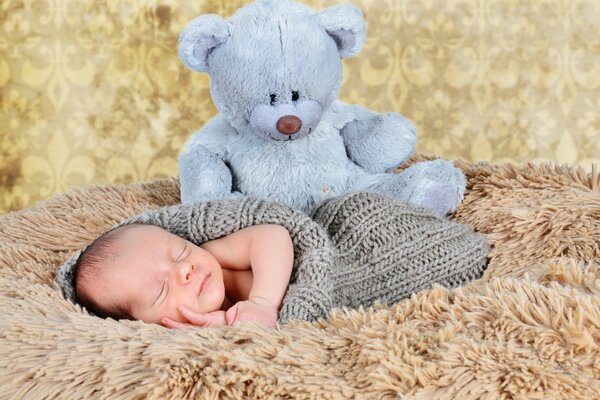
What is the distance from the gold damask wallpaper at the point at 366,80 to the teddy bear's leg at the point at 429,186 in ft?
2.98

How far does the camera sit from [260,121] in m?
1.23

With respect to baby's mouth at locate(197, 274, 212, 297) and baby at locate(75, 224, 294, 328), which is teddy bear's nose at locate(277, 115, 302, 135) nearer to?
baby at locate(75, 224, 294, 328)

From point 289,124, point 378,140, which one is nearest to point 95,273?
point 289,124

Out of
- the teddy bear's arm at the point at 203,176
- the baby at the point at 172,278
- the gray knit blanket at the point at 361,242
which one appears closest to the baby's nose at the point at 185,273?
the baby at the point at 172,278

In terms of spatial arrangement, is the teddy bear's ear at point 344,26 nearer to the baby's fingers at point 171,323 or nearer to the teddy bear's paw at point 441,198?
the teddy bear's paw at point 441,198

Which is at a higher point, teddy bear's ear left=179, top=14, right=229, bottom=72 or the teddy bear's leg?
teddy bear's ear left=179, top=14, right=229, bottom=72

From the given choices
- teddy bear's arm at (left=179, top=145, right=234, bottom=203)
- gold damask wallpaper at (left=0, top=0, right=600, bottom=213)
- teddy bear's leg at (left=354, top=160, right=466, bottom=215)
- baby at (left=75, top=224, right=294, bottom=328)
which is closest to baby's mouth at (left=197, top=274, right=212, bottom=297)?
baby at (left=75, top=224, right=294, bottom=328)

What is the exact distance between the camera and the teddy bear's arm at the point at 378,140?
138cm

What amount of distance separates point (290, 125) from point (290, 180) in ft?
0.40

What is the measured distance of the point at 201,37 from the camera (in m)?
1.26

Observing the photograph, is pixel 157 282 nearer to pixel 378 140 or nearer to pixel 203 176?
pixel 203 176

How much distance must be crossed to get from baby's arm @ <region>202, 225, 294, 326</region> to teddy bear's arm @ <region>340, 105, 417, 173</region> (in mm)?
320

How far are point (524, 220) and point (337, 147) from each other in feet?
1.14

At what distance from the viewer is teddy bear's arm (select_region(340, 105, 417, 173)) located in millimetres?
1380
